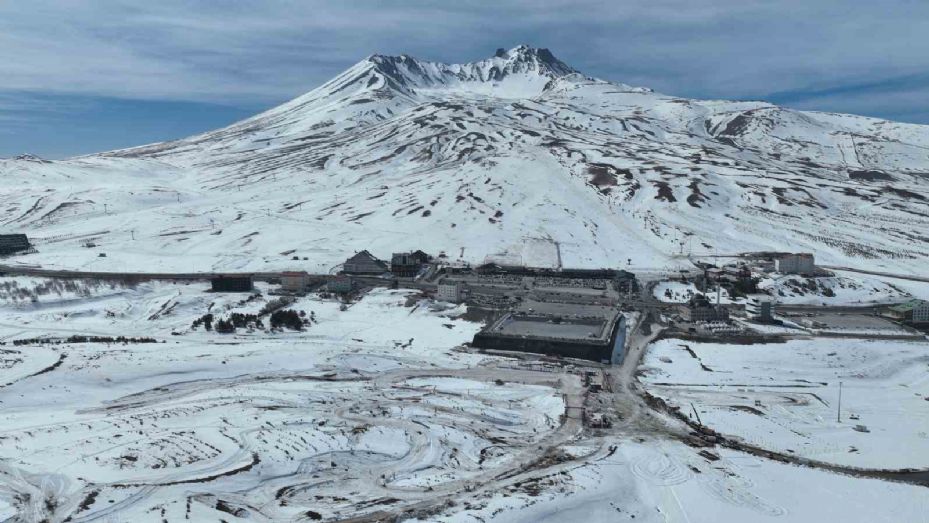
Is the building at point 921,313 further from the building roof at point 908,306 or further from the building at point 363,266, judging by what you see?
the building at point 363,266

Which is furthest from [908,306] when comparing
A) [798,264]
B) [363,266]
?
[363,266]

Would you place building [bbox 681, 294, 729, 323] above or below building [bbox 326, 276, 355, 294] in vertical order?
below

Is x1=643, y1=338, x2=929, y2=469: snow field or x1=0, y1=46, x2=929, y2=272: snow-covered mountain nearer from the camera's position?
x1=643, y1=338, x2=929, y2=469: snow field

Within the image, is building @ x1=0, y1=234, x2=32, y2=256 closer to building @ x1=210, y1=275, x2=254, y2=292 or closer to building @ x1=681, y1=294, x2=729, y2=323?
building @ x1=210, y1=275, x2=254, y2=292

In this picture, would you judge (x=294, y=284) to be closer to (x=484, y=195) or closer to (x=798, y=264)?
(x=484, y=195)

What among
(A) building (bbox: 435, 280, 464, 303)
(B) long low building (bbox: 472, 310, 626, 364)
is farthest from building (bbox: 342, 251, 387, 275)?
(B) long low building (bbox: 472, 310, 626, 364)

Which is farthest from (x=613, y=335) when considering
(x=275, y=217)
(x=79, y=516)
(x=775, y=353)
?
(x=275, y=217)
